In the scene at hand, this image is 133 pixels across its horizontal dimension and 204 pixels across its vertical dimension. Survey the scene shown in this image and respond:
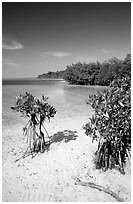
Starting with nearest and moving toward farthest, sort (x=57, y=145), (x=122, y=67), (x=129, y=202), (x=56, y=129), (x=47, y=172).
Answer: (x=129, y=202) < (x=47, y=172) < (x=57, y=145) < (x=56, y=129) < (x=122, y=67)

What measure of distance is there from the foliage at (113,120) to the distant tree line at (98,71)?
53.5 metres

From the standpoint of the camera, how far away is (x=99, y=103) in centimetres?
819

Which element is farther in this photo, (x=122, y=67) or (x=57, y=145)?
(x=122, y=67)

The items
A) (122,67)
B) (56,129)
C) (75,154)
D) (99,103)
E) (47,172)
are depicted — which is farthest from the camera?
(122,67)

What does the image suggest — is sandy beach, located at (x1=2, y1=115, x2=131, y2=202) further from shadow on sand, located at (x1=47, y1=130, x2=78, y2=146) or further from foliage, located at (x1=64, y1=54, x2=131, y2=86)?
foliage, located at (x1=64, y1=54, x2=131, y2=86)

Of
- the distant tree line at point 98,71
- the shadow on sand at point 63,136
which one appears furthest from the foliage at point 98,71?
the shadow on sand at point 63,136

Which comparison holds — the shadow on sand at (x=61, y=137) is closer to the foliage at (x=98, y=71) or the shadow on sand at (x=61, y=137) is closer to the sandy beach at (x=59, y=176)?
the sandy beach at (x=59, y=176)

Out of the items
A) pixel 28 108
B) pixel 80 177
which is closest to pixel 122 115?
pixel 80 177

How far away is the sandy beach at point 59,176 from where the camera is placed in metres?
7.11

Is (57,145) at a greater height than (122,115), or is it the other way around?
(122,115)

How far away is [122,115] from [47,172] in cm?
486

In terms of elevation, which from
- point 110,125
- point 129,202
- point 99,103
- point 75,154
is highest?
point 99,103

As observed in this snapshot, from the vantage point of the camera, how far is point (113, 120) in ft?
24.7

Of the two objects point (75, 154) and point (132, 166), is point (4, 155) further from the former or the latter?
point (132, 166)
